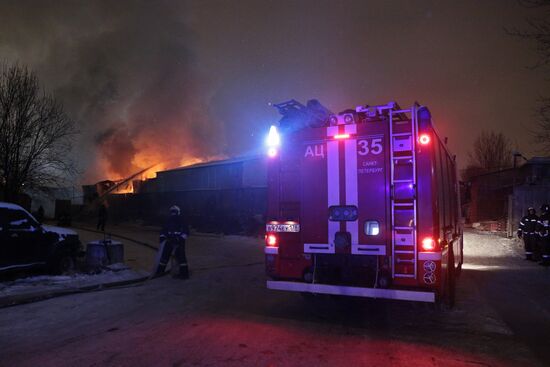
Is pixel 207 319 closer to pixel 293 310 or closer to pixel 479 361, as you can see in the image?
pixel 293 310

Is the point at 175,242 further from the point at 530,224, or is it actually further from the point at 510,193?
the point at 510,193

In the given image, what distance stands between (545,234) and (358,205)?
9541 mm

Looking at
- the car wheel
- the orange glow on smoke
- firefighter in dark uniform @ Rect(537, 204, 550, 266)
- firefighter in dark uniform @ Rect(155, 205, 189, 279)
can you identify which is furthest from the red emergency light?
the orange glow on smoke

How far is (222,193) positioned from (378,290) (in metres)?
22.1

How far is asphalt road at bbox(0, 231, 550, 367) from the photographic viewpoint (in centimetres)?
458

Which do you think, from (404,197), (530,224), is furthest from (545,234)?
(404,197)

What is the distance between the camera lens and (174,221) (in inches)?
401

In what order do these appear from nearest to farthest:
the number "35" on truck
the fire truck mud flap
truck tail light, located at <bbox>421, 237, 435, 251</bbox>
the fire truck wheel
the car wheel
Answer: the fire truck mud flap
truck tail light, located at <bbox>421, 237, 435, 251</bbox>
the number "35" on truck
the fire truck wheel
the car wheel

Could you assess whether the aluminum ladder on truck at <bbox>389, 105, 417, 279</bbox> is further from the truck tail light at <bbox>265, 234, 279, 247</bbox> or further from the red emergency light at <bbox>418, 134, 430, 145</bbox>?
the truck tail light at <bbox>265, 234, 279, 247</bbox>

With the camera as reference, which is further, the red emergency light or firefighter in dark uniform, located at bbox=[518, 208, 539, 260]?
firefighter in dark uniform, located at bbox=[518, 208, 539, 260]

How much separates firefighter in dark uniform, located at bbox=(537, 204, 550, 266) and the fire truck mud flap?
9.35 m

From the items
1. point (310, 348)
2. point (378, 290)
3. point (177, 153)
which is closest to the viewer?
point (310, 348)

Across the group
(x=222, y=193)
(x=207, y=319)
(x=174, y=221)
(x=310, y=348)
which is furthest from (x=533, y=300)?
(x=222, y=193)

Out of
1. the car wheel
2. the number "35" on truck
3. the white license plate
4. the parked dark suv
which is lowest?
the car wheel
